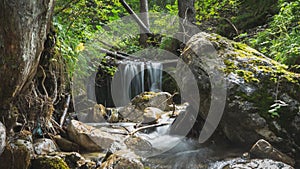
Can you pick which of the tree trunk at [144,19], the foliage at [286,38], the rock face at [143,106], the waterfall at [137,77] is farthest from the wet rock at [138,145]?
the tree trunk at [144,19]

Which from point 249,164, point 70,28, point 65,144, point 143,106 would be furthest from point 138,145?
point 143,106

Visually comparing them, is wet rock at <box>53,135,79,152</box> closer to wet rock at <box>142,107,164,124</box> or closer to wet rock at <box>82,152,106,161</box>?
wet rock at <box>82,152,106,161</box>

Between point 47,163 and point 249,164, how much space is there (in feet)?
7.62

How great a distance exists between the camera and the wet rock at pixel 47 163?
10.3 feet

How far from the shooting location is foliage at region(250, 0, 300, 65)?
3.96m

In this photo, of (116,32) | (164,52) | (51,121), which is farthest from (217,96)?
(116,32)

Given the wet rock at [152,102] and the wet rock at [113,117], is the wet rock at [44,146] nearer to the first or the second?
the wet rock at [113,117]

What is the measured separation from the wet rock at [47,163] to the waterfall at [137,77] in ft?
19.2

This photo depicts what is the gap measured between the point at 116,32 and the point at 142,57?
1627 mm

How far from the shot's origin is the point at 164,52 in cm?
955

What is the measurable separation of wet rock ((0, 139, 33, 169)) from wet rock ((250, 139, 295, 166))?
2.62 metres

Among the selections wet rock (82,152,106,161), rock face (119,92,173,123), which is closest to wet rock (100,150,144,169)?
wet rock (82,152,106,161)

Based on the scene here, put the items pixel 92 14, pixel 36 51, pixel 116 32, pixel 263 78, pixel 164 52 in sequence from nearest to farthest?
1. pixel 36 51
2. pixel 263 78
3. pixel 92 14
4. pixel 164 52
5. pixel 116 32

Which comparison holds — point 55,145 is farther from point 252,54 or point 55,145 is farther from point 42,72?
point 252,54
